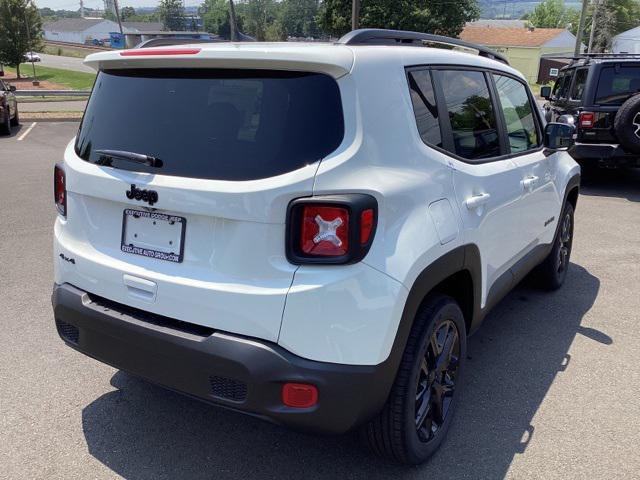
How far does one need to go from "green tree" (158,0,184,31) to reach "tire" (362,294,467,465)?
445 feet

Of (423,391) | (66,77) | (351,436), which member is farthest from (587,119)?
(66,77)

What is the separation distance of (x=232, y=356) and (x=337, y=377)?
0.40m

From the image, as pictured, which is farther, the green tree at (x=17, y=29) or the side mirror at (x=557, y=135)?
the green tree at (x=17, y=29)

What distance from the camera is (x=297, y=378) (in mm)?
2178

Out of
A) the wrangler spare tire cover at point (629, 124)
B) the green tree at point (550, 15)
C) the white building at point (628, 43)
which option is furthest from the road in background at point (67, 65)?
the green tree at point (550, 15)

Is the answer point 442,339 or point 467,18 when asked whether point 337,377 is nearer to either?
point 442,339

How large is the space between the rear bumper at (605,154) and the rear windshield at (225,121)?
7.56 m

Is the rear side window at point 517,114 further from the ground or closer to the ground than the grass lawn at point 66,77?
further from the ground

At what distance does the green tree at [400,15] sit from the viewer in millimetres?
48625

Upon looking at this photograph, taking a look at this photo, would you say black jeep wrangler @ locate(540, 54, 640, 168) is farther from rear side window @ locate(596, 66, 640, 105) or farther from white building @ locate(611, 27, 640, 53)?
white building @ locate(611, 27, 640, 53)

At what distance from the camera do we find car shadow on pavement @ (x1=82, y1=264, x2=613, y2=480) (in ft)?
8.96

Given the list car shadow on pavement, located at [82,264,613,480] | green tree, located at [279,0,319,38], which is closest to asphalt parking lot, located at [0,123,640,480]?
car shadow on pavement, located at [82,264,613,480]

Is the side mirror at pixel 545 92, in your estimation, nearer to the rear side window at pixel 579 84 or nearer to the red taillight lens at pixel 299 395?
the rear side window at pixel 579 84

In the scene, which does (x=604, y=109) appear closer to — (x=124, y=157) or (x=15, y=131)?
(x=124, y=157)
